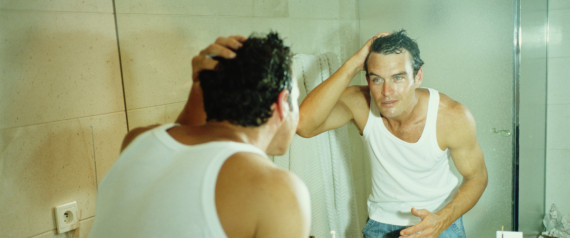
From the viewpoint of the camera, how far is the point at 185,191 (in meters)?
0.53

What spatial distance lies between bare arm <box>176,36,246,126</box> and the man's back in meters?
0.12

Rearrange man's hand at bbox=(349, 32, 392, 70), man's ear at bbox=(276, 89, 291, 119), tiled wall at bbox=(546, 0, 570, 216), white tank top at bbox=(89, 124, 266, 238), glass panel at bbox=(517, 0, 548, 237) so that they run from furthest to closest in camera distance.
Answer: tiled wall at bbox=(546, 0, 570, 216) → glass panel at bbox=(517, 0, 548, 237) → man's hand at bbox=(349, 32, 392, 70) → man's ear at bbox=(276, 89, 291, 119) → white tank top at bbox=(89, 124, 266, 238)

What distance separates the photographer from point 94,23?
0.93 m

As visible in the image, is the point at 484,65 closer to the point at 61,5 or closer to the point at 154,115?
the point at 154,115

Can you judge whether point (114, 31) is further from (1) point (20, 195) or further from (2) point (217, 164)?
(2) point (217, 164)

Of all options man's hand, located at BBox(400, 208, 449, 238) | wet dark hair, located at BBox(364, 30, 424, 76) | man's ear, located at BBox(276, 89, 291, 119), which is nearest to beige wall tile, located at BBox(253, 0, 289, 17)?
wet dark hair, located at BBox(364, 30, 424, 76)

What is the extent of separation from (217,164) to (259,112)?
0.12m

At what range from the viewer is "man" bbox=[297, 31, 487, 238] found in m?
1.01

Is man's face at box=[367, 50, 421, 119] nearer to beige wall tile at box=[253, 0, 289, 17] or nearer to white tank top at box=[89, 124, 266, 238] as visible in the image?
beige wall tile at box=[253, 0, 289, 17]

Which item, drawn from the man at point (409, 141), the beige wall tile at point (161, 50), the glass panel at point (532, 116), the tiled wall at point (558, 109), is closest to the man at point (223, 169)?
the beige wall tile at point (161, 50)

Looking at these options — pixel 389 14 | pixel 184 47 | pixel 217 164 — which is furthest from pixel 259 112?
pixel 389 14

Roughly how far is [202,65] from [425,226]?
64 cm

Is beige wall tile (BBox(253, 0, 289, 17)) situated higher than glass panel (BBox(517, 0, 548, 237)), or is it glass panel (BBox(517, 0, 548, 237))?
beige wall tile (BBox(253, 0, 289, 17))

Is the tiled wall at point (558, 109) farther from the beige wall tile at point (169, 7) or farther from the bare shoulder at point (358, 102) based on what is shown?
the beige wall tile at point (169, 7)
